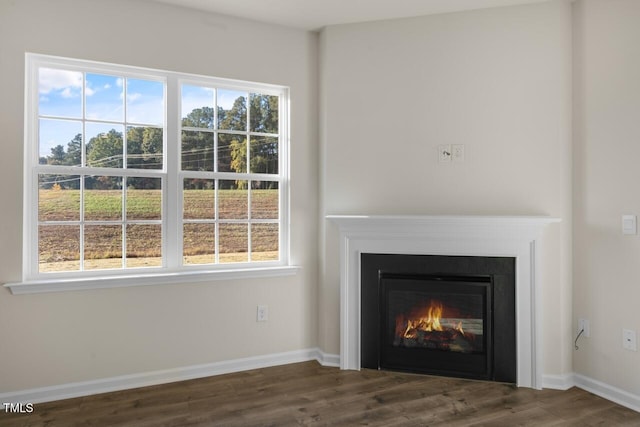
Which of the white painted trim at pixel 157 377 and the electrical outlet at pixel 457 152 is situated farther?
the electrical outlet at pixel 457 152

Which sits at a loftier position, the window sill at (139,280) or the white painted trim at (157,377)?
the window sill at (139,280)

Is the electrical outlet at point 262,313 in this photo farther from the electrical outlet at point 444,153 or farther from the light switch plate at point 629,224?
the light switch plate at point 629,224

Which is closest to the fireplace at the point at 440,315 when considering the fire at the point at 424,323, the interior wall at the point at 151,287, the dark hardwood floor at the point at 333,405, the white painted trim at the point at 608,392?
the fire at the point at 424,323

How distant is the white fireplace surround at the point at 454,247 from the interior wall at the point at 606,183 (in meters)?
0.33

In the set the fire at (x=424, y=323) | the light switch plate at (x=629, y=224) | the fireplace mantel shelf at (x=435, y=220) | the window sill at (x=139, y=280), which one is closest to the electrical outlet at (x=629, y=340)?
the light switch plate at (x=629, y=224)

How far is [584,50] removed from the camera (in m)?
2.83

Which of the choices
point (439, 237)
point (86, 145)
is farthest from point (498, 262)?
point (86, 145)

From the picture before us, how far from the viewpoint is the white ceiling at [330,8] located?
2916 millimetres

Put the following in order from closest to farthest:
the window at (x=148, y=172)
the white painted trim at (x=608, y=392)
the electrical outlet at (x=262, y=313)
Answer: the white painted trim at (x=608, y=392)
the window at (x=148, y=172)
the electrical outlet at (x=262, y=313)

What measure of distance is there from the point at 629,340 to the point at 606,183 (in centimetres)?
103

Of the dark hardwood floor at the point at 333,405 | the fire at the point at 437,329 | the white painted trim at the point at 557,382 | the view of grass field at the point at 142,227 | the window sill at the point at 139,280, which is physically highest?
the view of grass field at the point at 142,227

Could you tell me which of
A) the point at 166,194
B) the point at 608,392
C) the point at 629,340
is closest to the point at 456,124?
the point at 629,340

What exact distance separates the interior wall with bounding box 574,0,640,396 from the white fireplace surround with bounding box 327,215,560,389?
0.33m

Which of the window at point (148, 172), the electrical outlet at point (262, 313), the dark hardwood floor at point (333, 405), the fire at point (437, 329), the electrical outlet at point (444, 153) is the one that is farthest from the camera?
the electrical outlet at point (262, 313)
